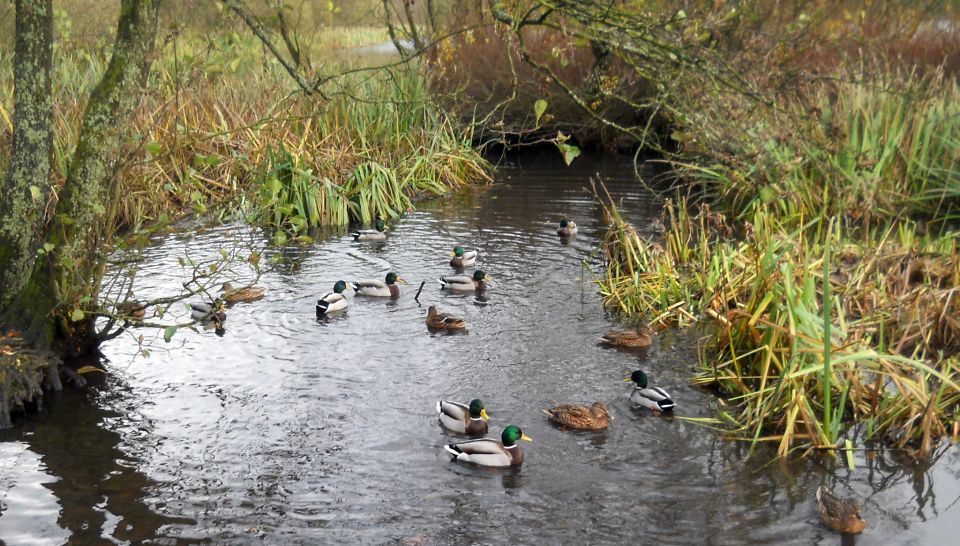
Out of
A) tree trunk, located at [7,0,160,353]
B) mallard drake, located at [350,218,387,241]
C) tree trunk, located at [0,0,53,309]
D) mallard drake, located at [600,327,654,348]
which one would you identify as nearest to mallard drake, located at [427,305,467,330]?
mallard drake, located at [600,327,654,348]

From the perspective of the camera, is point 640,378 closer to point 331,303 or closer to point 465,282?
point 465,282

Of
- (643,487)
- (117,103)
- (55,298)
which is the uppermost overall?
(117,103)

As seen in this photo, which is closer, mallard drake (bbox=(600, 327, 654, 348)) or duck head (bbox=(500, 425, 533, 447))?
duck head (bbox=(500, 425, 533, 447))

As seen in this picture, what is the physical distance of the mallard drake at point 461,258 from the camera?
1355 centimetres

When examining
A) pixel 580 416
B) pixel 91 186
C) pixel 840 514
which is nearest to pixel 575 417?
pixel 580 416

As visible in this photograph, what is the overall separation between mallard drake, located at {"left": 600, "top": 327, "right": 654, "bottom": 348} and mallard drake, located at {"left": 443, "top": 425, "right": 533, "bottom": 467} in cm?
259

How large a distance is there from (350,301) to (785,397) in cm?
589

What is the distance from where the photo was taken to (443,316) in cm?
1127

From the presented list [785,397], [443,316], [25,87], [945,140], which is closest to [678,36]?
[785,397]

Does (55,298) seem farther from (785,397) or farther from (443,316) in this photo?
(785,397)

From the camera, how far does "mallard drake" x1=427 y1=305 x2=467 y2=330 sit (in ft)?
36.2

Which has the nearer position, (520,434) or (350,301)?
(520,434)

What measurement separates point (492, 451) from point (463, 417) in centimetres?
70

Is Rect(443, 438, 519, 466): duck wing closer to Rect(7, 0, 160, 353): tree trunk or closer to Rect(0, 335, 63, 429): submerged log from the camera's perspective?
Rect(7, 0, 160, 353): tree trunk
